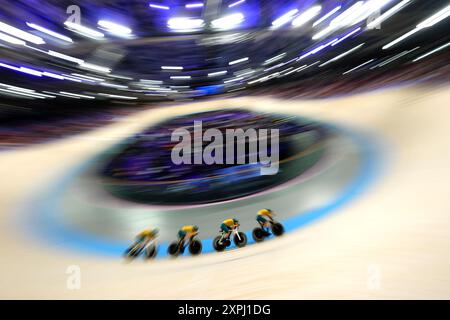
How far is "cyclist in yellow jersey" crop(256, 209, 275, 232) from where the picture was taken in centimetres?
98

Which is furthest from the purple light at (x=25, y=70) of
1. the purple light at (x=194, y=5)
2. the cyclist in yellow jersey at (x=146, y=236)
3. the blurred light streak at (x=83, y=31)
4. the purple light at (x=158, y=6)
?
the cyclist in yellow jersey at (x=146, y=236)

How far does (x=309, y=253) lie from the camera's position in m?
0.94

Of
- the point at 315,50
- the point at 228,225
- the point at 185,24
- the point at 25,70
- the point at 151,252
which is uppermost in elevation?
the point at 185,24

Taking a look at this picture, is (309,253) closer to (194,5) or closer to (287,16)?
(287,16)

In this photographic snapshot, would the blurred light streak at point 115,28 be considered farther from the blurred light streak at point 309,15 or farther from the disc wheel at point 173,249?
the disc wheel at point 173,249

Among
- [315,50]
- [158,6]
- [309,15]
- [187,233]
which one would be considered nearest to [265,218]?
[187,233]

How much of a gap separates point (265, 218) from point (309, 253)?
0.21 m

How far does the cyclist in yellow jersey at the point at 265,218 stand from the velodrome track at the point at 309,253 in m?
0.07

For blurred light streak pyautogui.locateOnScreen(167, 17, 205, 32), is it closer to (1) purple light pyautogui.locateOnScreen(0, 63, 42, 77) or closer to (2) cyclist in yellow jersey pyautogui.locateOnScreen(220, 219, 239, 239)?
(1) purple light pyautogui.locateOnScreen(0, 63, 42, 77)

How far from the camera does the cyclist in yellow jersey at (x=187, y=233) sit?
3.19 ft

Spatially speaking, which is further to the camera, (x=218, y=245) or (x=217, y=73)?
(x=217, y=73)

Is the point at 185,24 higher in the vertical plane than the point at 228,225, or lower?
higher

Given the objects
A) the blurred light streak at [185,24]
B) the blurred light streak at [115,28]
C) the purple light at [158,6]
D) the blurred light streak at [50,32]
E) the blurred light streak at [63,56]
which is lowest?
the blurred light streak at [63,56]

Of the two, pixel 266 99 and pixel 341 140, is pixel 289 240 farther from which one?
pixel 266 99
